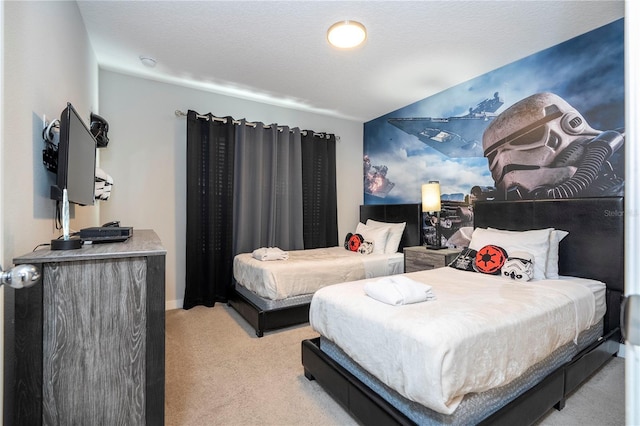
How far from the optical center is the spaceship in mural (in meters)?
3.28

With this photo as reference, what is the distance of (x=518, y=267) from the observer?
7.61 feet

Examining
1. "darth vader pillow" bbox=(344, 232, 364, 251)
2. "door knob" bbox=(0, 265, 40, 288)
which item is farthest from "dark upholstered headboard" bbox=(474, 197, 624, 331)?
"door knob" bbox=(0, 265, 40, 288)

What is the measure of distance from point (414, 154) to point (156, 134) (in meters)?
3.31

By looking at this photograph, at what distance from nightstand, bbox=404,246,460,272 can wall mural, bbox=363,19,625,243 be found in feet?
1.42

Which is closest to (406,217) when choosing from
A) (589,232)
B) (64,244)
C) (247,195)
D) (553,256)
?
(553,256)

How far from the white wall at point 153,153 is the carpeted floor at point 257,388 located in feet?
4.33

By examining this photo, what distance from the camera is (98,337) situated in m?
1.16

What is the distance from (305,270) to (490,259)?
5.47ft

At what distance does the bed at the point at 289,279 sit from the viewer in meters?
2.82

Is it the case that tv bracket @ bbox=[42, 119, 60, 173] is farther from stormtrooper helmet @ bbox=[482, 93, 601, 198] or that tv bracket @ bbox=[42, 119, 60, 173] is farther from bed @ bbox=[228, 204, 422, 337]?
stormtrooper helmet @ bbox=[482, 93, 601, 198]

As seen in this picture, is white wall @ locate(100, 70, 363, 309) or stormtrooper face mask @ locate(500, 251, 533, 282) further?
white wall @ locate(100, 70, 363, 309)

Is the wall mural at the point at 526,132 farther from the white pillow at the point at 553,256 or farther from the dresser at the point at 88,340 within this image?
the dresser at the point at 88,340

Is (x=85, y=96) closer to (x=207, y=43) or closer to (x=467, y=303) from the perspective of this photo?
(x=207, y=43)

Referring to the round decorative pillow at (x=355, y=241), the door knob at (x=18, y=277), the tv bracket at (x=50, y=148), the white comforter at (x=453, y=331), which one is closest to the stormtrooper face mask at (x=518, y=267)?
the white comforter at (x=453, y=331)
